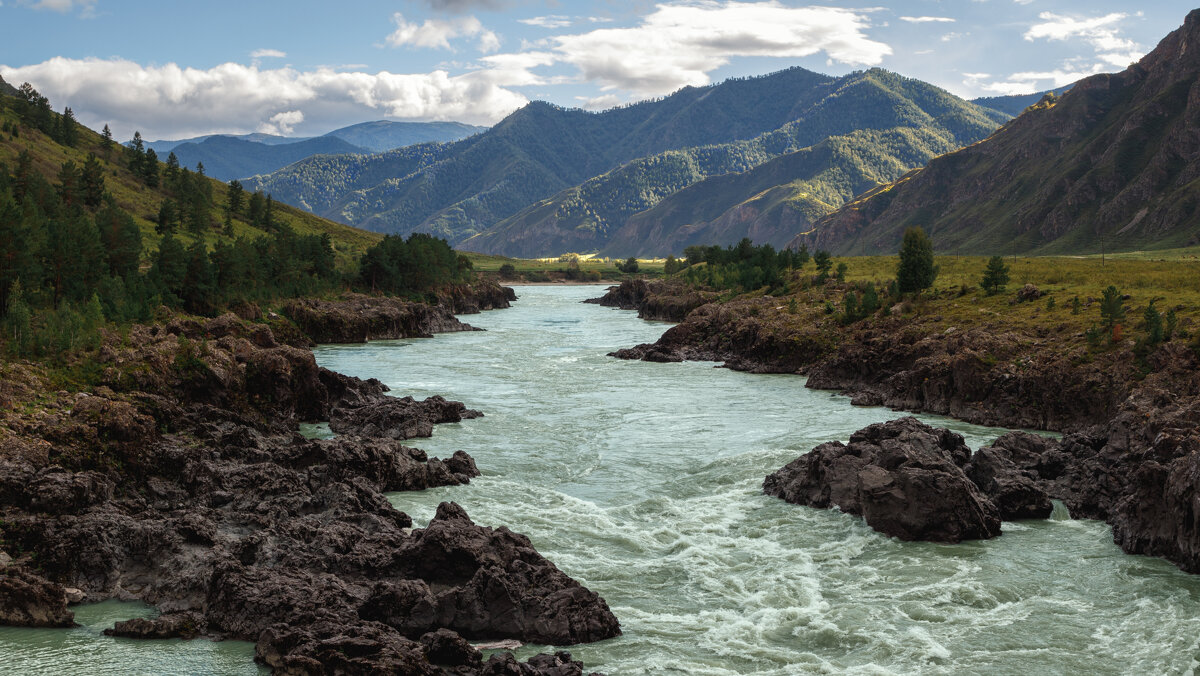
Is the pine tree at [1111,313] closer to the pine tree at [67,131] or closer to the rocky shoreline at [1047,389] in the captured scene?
the rocky shoreline at [1047,389]

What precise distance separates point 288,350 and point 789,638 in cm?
3759

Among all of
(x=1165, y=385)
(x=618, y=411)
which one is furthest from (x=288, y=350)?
(x=1165, y=385)

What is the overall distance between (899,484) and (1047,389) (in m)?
23.2

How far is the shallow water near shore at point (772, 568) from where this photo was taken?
69.0 feet

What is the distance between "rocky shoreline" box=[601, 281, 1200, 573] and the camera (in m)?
28.0

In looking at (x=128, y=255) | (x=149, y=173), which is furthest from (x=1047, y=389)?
(x=149, y=173)

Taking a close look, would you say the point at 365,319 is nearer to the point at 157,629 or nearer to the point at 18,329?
the point at 18,329

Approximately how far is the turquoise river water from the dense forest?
25.5m

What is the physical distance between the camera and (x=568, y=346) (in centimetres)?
9812

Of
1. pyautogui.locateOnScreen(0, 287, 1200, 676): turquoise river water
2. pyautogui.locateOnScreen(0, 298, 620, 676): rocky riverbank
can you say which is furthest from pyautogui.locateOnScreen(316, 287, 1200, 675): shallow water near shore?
pyautogui.locateOnScreen(0, 298, 620, 676): rocky riverbank

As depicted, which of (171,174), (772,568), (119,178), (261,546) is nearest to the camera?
(261,546)

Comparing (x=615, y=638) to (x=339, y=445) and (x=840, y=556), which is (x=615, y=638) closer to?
(x=840, y=556)

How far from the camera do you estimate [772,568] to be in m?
26.8

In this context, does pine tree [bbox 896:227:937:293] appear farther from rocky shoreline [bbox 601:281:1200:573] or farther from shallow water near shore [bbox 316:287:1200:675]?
shallow water near shore [bbox 316:287:1200:675]
